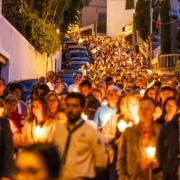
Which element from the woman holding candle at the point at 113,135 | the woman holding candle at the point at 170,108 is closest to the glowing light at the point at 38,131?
the woman holding candle at the point at 113,135

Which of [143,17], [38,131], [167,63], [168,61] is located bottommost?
[38,131]

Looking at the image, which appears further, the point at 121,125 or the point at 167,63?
the point at 167,63

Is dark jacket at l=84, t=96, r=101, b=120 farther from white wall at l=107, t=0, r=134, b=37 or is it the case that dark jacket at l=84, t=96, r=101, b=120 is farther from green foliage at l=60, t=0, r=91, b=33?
white wall at l=107, t=0, r=134, b=37

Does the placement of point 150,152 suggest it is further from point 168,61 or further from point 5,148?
point 168,61

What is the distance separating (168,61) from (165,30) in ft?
8.33

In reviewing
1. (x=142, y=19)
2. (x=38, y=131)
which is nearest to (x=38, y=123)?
(x=38, y=131)

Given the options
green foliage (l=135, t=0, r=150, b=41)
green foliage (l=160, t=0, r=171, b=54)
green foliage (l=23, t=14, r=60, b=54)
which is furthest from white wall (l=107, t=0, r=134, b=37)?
green foliage (l=23, t=14, r=60, b=54)

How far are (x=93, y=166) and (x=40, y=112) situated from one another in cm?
186

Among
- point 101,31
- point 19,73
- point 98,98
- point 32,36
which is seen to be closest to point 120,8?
point 101,31

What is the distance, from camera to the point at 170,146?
6.98 m

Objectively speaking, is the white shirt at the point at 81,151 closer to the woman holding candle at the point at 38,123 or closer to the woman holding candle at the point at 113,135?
the woman holding candle at the point at 38,123

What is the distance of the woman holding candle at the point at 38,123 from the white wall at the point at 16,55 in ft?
40.6

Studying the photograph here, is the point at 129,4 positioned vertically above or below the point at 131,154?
above

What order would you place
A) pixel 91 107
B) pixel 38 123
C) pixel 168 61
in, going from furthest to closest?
pixel 168 61, pixel 91 107, pixel 38 123
